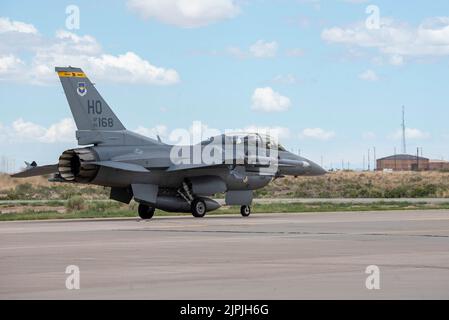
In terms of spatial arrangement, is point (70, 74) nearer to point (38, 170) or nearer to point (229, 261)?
point (38, 170)

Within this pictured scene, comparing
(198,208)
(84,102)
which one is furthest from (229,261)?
(198,208)

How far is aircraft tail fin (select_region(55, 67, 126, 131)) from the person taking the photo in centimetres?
3403

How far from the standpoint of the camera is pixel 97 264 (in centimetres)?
1639

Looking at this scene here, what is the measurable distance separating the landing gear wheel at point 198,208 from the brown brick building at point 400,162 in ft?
451

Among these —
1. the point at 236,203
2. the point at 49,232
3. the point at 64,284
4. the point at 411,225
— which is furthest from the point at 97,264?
the point at 236,203

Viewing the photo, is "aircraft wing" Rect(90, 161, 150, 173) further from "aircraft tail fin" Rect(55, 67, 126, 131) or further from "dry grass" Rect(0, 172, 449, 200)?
"dry grass" Rect(0, 172, 449, 200)

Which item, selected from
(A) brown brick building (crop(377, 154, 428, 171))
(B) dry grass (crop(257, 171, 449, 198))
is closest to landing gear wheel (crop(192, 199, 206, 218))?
→ (B) dry grass (crop(257, 171, 449, 198))

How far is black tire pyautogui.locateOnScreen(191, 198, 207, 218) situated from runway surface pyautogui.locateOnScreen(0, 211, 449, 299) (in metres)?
8.49

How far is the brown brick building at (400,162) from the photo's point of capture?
174000 millimetres

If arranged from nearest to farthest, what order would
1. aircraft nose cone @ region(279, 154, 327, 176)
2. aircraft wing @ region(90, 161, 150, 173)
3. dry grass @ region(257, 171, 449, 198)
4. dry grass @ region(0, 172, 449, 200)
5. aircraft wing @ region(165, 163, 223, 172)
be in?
aircraft wing @ region(90, 161, 150, 173) < aircraft wing @ region(165, 163, 223, 172) < aircraft nose cone @ region(279, 154, 327, 176) < dry grass @ region(257, 171, 449, 198) < dry grass @ region(0, 172, 449, 200)

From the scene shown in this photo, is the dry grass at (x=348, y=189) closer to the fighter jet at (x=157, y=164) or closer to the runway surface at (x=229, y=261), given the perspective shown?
the fighter jet at (x=157, y=164)

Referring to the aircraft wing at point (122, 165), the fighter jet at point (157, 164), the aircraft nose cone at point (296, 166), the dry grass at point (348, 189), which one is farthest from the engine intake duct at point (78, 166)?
the dry grass at point (348, 189)
